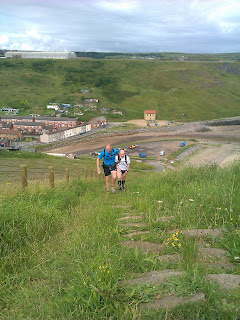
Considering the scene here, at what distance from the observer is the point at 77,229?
164 inches

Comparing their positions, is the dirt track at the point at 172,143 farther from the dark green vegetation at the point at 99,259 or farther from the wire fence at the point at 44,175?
the dark green vegetation at the point at 99,259

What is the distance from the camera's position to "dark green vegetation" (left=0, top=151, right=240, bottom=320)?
235 cm

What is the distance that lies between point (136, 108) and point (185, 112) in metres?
17.0

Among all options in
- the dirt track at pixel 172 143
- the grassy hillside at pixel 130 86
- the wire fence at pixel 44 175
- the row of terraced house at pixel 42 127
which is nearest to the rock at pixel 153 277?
the wire fence at pixel 44 175

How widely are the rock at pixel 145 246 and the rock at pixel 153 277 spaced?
0.52 meters

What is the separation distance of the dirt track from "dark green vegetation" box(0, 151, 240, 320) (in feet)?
117

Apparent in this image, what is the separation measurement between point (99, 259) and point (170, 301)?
87cm

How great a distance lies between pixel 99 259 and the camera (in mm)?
2850

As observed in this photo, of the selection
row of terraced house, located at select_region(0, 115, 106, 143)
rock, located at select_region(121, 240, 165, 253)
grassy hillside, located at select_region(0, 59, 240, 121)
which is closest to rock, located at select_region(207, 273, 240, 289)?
rock, located at select_region(121, 240, 165, 253)

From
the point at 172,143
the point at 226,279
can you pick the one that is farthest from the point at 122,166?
the point at 172,143

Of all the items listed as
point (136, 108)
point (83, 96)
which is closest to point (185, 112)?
point (136, 108)

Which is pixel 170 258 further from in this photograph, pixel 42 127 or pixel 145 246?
pixel 42 127

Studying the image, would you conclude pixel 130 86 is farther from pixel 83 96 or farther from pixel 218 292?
pixel 218 292

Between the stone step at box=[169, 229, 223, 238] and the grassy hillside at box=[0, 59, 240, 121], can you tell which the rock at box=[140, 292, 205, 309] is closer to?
the stone step at box=[169, 229, 223, 238]
